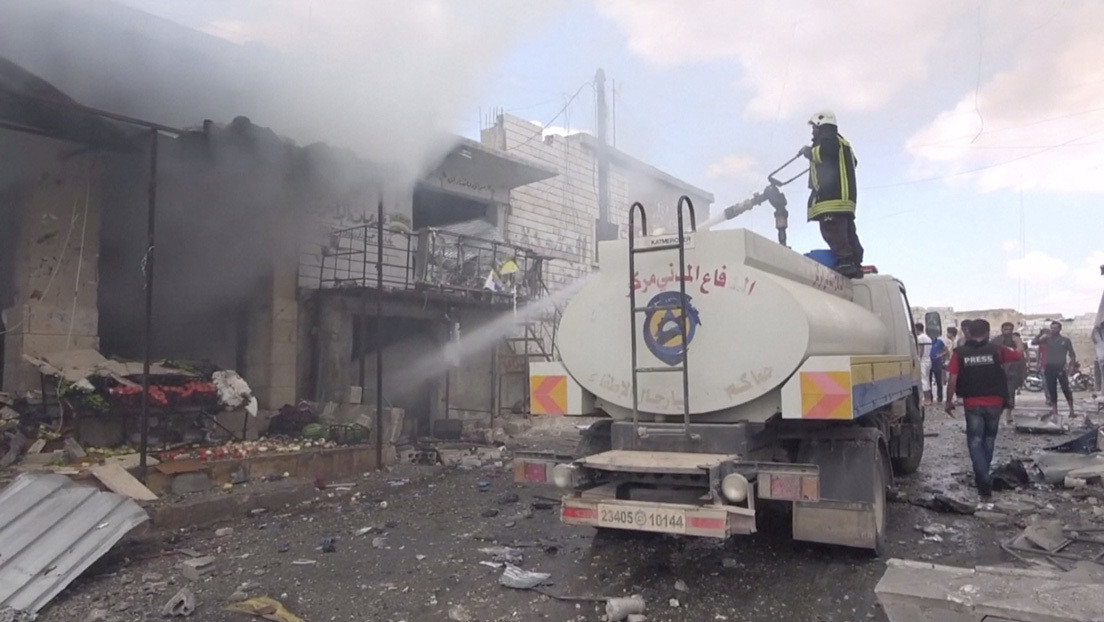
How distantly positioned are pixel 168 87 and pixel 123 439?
14.2 ft

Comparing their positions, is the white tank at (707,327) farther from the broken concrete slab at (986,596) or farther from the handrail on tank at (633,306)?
the broken concrete slab at (986,596)

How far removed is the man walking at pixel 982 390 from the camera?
6688mm

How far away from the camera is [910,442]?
305 inches

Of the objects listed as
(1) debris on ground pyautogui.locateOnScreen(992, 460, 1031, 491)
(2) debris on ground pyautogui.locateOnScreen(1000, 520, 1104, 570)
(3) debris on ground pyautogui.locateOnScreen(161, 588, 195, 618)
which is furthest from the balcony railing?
(2) debris on ground pyautogui.locateOnScreen(1000, 520, 1104, 570)

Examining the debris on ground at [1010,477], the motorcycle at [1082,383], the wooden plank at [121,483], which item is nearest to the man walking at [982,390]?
the debris on ground at [1010,477]

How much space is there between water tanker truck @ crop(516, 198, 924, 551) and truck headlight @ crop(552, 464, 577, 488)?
0.01m

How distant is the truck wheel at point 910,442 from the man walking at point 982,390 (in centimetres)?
63

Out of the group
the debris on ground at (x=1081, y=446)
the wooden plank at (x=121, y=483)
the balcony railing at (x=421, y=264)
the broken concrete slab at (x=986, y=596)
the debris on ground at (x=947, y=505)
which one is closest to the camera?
the broken concrete slab at (x=986, y=596)

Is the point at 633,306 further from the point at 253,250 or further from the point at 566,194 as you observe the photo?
the point at 566,194

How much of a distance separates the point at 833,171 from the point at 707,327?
10.6 feet

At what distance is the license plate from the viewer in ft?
12.8

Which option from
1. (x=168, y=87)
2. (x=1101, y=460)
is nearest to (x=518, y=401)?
(x=168, y=87)

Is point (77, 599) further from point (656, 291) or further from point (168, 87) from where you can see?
point (168, 87)

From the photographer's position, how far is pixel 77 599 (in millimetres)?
4422
